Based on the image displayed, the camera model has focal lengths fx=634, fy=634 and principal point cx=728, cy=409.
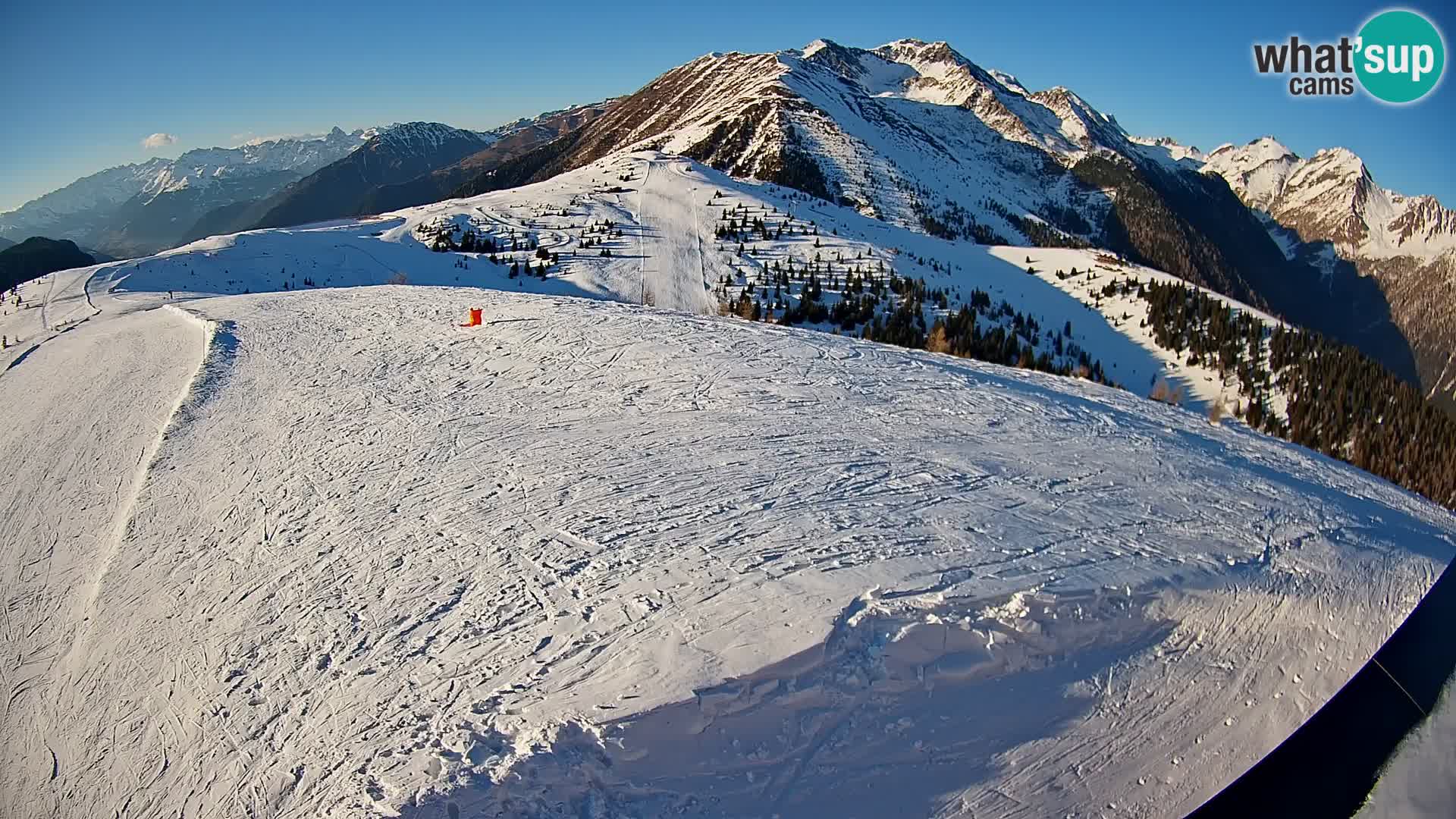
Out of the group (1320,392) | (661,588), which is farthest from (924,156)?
(661,588)

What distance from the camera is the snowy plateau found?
426cm

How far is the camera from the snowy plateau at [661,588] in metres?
4.26

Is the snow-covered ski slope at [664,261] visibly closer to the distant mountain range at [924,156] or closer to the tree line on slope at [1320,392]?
the tree line on slope at [1320,392]

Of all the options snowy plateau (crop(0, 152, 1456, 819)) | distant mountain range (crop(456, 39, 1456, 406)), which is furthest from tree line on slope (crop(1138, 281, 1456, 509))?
distant mountain range (crop(456, 39, 1456, 406))

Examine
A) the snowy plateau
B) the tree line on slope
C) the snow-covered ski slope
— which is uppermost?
the snow-covered ski slope

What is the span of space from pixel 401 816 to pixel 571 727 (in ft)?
3.51

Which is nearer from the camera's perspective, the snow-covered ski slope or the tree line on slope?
the tree line on slope

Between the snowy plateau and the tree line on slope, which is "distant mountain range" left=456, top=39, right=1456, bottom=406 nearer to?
the tree line on slope

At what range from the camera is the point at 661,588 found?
517 centimetres

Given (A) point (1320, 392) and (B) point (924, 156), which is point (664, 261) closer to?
(A) point (1320, 392)

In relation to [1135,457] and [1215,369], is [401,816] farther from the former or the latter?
[1215,369]

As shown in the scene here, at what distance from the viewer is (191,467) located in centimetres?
807

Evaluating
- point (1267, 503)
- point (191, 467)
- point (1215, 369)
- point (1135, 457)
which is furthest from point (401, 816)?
point (1215, 369)

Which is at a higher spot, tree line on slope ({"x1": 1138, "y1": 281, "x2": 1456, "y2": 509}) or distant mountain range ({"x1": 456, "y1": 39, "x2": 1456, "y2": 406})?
distant mountain range ({"x1": 456, "y1": 39, "x2": 1456, "y2": 406})
